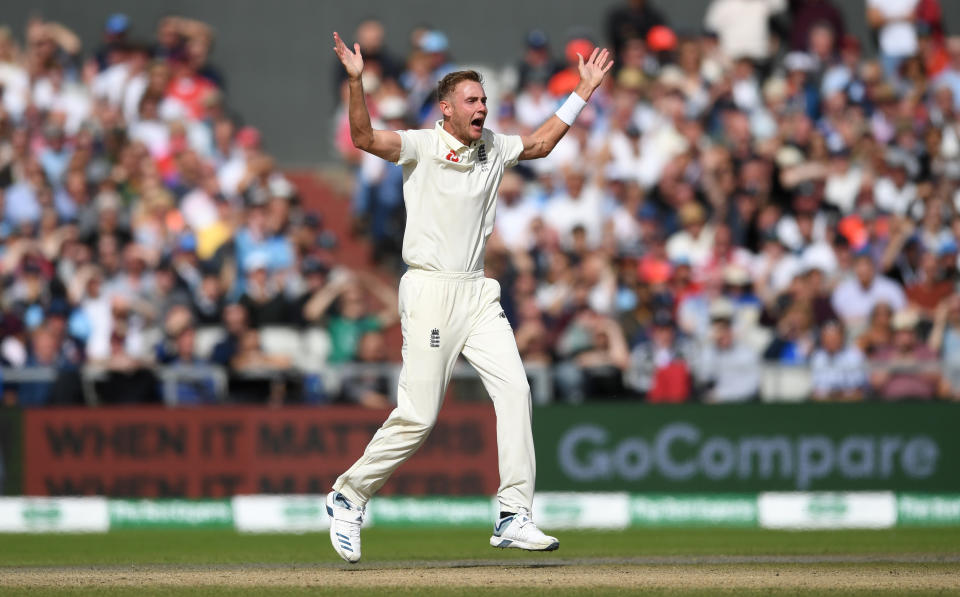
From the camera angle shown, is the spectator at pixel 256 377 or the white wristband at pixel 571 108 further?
the spectator at pixel 256 377

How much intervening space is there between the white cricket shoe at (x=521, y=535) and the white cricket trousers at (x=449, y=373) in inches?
2.1

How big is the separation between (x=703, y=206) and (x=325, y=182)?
434 cm

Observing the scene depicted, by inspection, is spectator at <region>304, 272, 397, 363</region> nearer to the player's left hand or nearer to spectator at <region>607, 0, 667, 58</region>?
spectator at <region>607, 0, 667, 58</region>

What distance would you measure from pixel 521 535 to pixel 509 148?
1.83m

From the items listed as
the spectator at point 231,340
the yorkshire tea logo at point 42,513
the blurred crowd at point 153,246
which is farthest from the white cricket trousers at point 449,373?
the spectator at point 231,340

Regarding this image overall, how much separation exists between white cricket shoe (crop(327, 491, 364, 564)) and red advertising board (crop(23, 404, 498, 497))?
524 cm

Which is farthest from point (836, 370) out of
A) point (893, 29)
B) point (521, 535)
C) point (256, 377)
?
point (521, 535)

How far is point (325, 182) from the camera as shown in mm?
16828

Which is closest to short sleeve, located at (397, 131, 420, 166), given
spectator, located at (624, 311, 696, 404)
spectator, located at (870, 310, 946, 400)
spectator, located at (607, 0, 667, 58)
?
spectator, located at (624, 311, 696, 404)

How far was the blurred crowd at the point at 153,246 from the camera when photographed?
13.2 m

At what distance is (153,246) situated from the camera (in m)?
14.6

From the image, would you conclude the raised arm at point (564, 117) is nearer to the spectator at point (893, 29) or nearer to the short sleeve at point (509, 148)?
the short sleeve at point (509, 148)

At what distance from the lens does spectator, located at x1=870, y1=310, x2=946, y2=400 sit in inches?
491

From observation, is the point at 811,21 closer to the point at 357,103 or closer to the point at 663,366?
the point at 663,366
